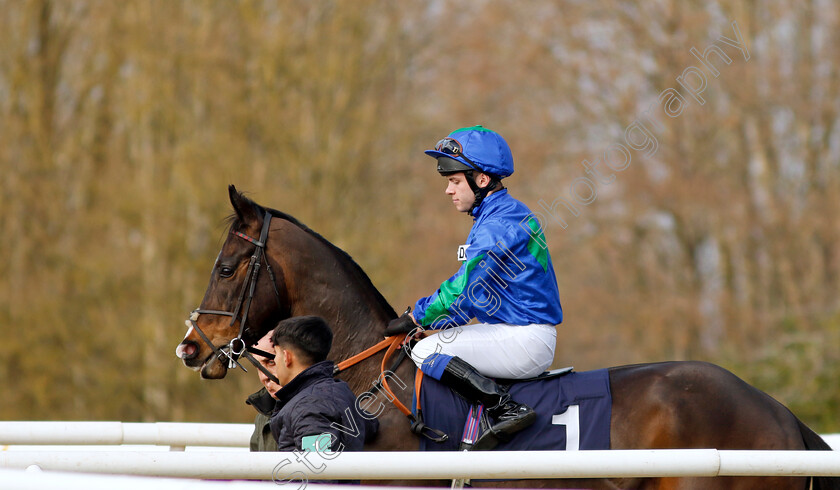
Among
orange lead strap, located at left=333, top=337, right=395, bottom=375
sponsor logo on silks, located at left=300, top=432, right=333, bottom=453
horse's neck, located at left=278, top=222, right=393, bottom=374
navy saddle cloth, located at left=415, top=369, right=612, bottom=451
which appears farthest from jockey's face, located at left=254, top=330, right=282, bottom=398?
sponsor logo on silks, located at left=300, top=432, right=333, bottom=453

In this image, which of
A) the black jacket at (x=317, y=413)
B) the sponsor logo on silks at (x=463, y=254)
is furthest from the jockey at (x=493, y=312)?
the black jacket at (x=317, y=413)

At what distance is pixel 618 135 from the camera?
57.3 feet

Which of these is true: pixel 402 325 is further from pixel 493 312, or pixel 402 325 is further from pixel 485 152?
pixel 485 152

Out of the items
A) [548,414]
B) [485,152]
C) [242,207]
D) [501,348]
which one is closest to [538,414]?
[548,414]

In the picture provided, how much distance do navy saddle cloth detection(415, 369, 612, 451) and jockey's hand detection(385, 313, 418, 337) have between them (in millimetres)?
279

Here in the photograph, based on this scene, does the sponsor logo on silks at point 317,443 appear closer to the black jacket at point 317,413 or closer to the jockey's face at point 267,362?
the black jacket at point 317,413

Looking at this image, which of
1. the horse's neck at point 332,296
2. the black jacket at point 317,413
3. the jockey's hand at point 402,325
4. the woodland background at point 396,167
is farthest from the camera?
the woodland background at point 396,167

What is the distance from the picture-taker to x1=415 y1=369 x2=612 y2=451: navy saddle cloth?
3.85m

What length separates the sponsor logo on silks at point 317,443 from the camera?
123 inches

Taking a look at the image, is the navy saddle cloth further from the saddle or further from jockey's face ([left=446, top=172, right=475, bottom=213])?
jockey's face ([left=446, top=172, right=475, bottom=213])

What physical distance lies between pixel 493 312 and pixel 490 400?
39 cm

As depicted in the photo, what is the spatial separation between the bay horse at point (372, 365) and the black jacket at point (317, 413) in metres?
0.40

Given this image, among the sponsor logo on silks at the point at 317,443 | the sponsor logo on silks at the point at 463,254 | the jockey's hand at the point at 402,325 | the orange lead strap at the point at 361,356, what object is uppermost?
the sponsor logo on silks at the point at 463,254

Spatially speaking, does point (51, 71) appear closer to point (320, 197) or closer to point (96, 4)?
point (96, 4)
